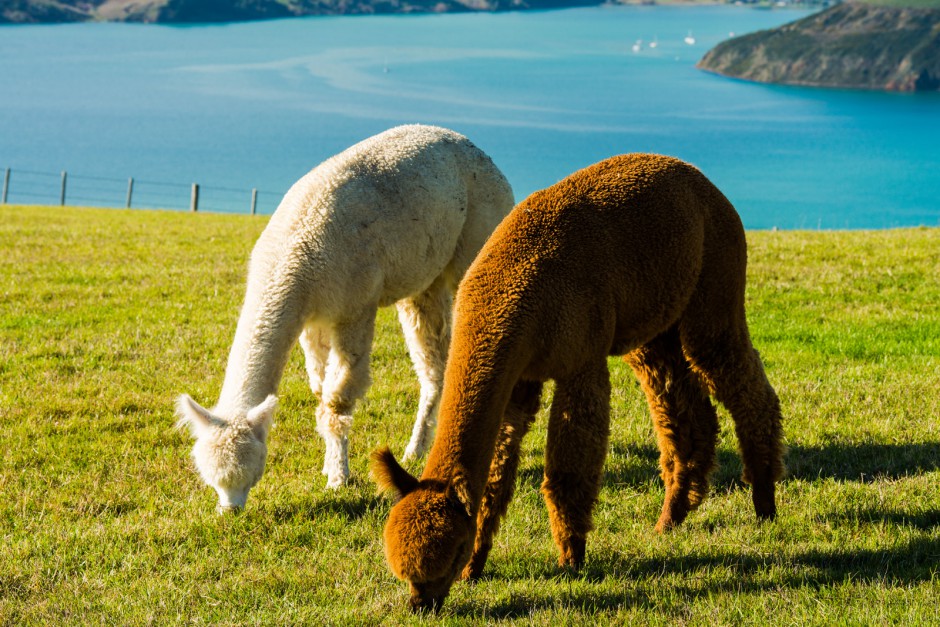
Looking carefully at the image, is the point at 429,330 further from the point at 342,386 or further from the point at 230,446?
the point at 230,446

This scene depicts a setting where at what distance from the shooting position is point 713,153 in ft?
302

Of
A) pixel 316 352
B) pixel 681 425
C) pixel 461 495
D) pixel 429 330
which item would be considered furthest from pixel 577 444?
pixel 429 330

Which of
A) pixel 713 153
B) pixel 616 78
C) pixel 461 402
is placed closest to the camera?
pixel 461 402

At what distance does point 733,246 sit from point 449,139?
2.71 m

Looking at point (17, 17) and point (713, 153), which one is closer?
point (713, 153)

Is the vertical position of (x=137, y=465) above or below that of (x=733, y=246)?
below

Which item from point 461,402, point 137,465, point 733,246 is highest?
point 733,246

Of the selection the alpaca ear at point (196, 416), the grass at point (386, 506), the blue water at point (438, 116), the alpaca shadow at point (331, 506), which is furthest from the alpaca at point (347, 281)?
the blue water at point (438, 116)

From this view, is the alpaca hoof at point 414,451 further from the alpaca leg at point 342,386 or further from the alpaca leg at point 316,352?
the alpaca leg at point 316,352

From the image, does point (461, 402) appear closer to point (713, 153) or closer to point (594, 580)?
point (594, 580)

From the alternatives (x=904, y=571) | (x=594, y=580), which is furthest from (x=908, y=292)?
(x=594, y=580)

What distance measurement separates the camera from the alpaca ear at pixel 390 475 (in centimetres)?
357

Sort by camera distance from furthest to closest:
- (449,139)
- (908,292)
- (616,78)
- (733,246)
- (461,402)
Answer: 1. (616,78)
2. (908,292)
3. (449,139)
4. (733,246)
5. (461,402)

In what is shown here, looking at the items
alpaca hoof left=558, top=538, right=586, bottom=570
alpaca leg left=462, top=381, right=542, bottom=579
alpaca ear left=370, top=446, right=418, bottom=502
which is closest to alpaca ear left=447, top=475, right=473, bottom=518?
alpaca ear left=370, top=446, right=418, bottom=502
